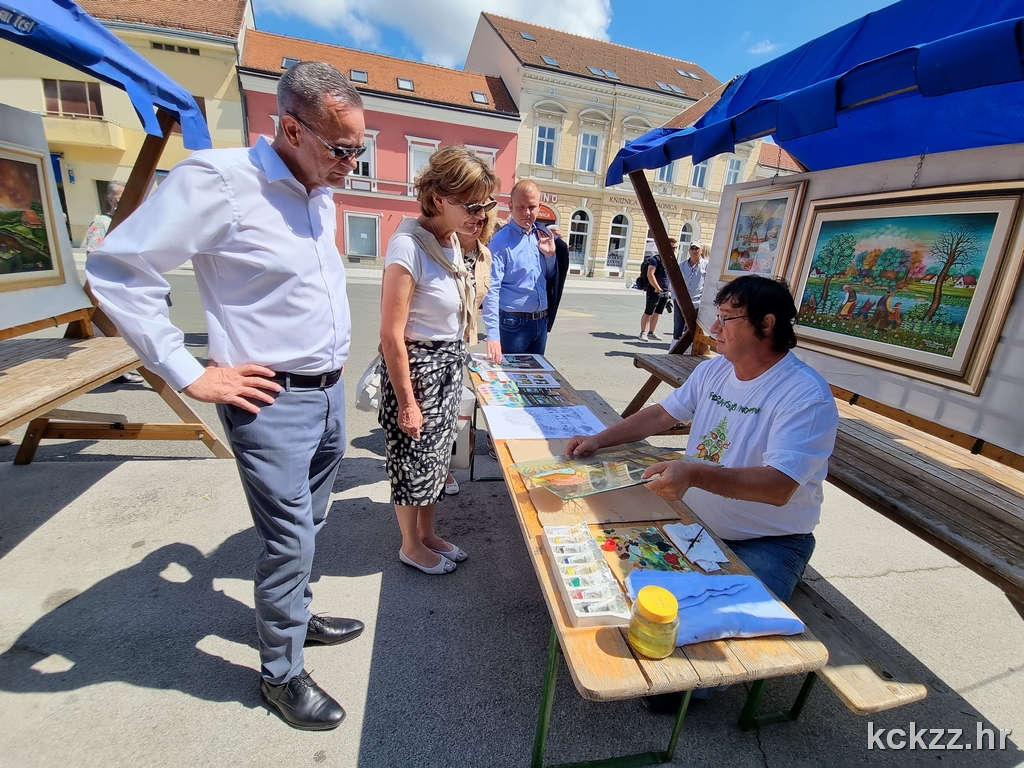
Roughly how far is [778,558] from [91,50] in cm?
356

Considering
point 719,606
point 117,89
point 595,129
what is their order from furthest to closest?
point 595,129, point 117,89, point 719,606

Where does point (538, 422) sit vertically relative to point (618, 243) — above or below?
below

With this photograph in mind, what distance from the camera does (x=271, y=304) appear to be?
4.55 ft

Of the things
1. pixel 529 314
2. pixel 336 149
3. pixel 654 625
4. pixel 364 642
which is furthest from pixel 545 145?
pixel 654 625

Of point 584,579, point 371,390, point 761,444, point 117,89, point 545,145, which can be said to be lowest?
point 584,579

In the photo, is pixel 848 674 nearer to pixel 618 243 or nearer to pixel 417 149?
pixel 417 149

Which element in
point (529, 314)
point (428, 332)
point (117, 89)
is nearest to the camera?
point (428, 332)

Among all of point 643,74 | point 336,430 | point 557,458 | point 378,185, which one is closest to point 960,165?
point 557,458

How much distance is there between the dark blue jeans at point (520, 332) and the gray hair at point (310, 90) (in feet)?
7.78

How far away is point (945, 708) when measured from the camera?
186 centimetres

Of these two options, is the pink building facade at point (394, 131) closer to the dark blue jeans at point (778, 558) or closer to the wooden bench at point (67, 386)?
the wooden bench at point (67, 386)

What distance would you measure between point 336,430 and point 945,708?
2480 millimetres

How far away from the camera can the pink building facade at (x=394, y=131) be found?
18125 mm

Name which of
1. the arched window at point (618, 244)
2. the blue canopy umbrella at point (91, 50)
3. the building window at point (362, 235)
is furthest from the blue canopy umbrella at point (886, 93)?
the arched window at point (618, 244)
